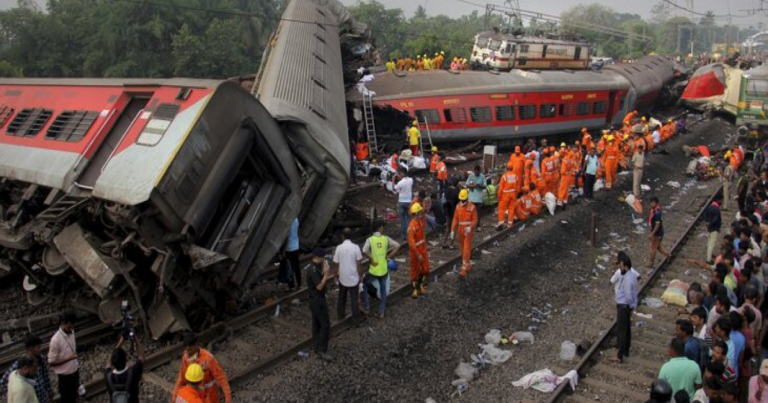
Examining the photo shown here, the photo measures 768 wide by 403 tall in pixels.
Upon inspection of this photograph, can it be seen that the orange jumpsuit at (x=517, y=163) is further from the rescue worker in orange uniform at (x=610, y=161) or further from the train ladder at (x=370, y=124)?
the train ladder at (x=370, y=124)

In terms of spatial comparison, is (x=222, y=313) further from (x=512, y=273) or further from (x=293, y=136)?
(x=512, y=273)

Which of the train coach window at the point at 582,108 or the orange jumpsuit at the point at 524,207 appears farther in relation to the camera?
the train coach window at the point at 582,108

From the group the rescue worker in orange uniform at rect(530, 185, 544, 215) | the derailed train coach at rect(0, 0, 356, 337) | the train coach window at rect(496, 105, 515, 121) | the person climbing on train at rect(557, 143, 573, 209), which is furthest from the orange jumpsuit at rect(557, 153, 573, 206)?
the derailed train coach at rect(0, 0, 356, 337)

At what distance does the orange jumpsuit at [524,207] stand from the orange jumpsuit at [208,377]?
354 inches

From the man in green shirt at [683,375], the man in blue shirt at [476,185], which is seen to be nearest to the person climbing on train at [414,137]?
the man in blue shirt at [476,185]

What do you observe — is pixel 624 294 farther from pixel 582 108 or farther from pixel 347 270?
A: pixel 582 108

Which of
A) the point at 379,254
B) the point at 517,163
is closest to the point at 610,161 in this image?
the point at 517,163

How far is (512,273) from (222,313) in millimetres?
5011

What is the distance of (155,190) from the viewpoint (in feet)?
21.6

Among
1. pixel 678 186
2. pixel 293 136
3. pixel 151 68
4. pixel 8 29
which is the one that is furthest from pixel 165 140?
pixel 8 29

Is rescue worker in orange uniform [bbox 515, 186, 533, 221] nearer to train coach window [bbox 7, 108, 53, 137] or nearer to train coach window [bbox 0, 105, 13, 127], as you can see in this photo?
train coach window [bbox 7, 108, 53, 137]

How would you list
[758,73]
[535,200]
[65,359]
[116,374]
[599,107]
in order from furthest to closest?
1. [599,107]
2. [758,73]
3. [535,200]
4. [65,359]
5. [116,374]

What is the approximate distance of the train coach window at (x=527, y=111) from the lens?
21.3 metres

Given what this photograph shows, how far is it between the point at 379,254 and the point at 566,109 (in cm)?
1677
